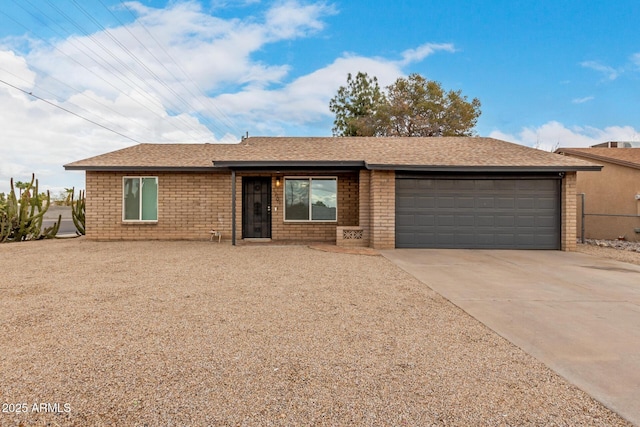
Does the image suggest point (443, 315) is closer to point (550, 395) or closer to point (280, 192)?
point (550, 395)

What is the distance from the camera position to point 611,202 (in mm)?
14469

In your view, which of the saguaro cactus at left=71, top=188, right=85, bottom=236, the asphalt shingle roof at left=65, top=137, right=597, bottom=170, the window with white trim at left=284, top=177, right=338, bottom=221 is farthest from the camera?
the saguaro cactus at left=71, top=188, right=85, bottom=236

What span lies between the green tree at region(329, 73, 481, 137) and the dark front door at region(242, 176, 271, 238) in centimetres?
1724

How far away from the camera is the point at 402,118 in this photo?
27.5 m

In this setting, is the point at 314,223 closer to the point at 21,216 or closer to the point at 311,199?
the point at 311,199

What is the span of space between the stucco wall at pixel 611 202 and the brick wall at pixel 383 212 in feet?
29.5

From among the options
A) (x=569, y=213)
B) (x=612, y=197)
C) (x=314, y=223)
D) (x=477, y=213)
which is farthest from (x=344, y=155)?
(x=612, y=197)

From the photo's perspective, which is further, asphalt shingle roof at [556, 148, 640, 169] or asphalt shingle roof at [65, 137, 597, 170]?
asphalt shingle roof at [556, 148, 640, 169]

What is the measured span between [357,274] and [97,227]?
10380 mm

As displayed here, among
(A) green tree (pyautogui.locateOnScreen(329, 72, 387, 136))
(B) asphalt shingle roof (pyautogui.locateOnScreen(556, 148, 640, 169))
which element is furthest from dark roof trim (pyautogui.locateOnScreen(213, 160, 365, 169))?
Answer: (A) green tree (pyautogui.locateOnScreen(329, 72, 387, 136))

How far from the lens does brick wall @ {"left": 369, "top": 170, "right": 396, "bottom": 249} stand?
10766mm

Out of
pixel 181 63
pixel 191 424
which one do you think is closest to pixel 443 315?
pixel 191 424

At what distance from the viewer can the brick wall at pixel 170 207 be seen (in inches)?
491

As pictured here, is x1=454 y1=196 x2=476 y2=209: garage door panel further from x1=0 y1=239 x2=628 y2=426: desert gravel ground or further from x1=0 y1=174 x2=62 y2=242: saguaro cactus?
x1=0 y1=174 x2=62 y2=242: saguaro cactus
